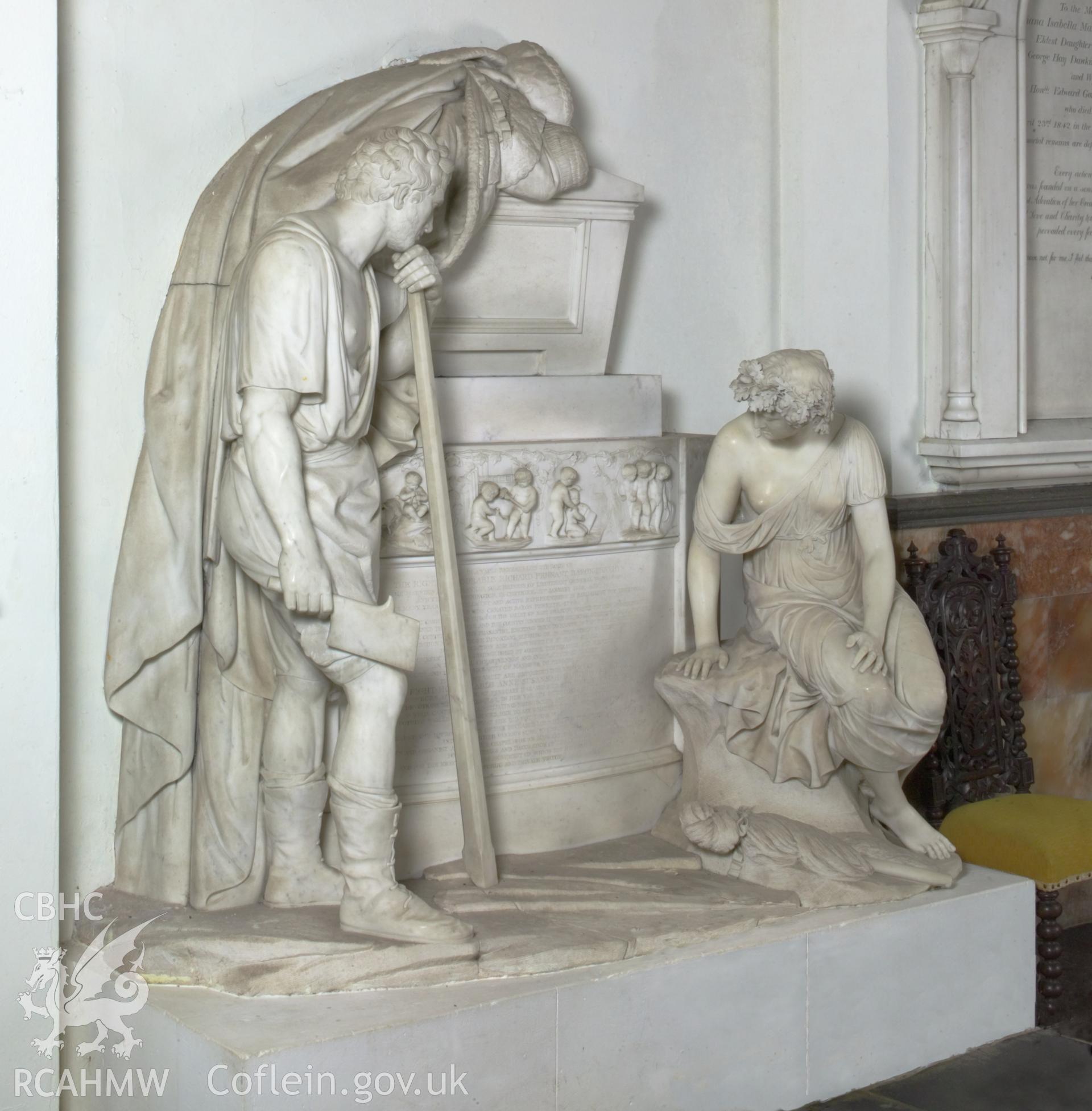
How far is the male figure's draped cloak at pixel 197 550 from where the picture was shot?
3.92m

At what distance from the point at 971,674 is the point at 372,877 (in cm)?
244

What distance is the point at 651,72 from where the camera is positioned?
511 cm

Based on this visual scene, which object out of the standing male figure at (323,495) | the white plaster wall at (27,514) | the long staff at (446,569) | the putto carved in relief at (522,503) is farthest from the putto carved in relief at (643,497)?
the white plaster wall at (27,514)

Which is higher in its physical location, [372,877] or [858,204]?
[858,204]

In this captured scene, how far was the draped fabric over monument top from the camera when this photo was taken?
4.22 m

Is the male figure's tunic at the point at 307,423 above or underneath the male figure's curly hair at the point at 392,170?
underneath

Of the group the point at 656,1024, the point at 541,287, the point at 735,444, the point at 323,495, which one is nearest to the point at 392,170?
the point at 323,495

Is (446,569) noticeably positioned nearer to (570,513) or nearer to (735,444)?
(570,513)

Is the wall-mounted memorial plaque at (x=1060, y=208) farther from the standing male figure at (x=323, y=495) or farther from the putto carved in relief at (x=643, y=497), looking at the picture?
the standing male figure at (x=323, y=495)

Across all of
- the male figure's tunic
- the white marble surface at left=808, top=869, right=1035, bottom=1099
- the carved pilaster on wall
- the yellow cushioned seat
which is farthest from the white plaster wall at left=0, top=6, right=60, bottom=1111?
the carved pilaster on wall

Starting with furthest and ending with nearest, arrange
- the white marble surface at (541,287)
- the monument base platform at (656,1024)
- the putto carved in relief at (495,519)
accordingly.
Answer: the white marble surface at (541,287)
the putto carved in relief at (495,519)
the monument base platform at (656,1024)

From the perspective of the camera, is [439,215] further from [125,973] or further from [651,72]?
[125,973]

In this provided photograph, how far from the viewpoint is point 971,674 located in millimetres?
5254

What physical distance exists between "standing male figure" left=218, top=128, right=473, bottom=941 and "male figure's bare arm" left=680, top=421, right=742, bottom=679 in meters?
1.06
